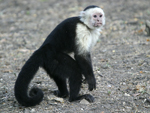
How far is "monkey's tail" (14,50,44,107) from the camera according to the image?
3.32 metres

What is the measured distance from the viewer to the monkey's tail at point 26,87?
10.9 ft

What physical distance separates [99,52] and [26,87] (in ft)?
9.13

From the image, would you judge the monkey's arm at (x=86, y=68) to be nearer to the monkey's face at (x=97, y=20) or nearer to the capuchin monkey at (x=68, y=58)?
the capuchin monkey at (x=68, y=58)

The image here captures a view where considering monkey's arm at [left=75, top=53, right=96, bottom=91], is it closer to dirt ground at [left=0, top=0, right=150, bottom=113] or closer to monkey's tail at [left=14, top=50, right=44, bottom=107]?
dirt ground at [left=0, top=0, right=150, bottom=113]

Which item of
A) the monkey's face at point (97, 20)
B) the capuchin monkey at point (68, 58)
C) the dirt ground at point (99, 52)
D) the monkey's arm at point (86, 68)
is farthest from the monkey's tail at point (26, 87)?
the monkey's face at point (97, 20)

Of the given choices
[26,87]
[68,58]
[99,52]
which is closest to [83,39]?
[68,58]

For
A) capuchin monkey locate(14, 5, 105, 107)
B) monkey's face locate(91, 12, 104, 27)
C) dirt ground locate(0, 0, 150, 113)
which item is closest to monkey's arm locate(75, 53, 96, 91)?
capuchin monkey locate(14, 5, 105, 107)

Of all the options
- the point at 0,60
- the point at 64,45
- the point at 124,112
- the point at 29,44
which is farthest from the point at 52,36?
the point at 29,44

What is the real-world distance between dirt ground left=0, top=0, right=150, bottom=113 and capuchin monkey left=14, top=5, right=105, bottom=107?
23 centimetres

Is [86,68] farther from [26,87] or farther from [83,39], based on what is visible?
[26,87]

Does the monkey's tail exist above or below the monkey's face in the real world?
below

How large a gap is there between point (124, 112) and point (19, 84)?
1501mm

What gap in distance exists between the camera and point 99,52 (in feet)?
19.0

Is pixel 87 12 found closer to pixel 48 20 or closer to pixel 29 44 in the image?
pixel 29 44
